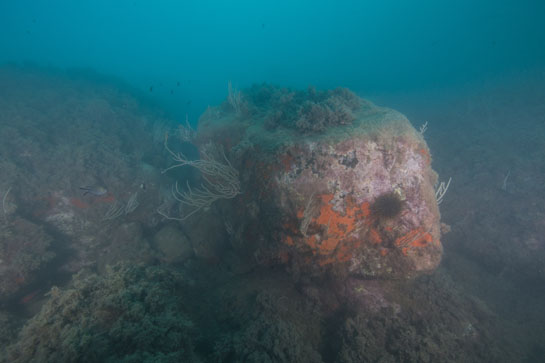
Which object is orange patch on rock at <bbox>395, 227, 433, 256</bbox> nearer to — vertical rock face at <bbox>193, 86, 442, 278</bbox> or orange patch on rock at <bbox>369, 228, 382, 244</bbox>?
vertical rock face at <bbox>193, 86, 442, 278</bbox>

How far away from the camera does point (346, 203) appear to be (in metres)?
3.97

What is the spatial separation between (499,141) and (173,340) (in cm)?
1447

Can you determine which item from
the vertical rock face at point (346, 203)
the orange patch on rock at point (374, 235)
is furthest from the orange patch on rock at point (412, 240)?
the orange patch on rock at point (374, 235)

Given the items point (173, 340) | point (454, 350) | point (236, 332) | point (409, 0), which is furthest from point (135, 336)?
point (409, 0)

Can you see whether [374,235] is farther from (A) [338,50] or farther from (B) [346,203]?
(A) [338,50]

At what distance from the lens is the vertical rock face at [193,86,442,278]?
3.96 m

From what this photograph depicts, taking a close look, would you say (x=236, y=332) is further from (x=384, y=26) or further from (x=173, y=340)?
(x=384, y=26)

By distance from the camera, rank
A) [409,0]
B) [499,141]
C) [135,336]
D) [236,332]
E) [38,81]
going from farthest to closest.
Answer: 1. [409,0]
2. [38,81]
3. [499,141]
4. [236,332]
5. [135,336]

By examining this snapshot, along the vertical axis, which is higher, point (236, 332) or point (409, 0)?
point (409, 0)

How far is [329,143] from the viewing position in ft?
14.0

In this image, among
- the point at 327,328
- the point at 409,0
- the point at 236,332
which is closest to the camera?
the point at 236,332

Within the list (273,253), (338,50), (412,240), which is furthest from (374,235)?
(338,50)

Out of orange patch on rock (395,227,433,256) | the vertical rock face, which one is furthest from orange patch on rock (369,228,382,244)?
orange patch on rock (395,227,433,256)

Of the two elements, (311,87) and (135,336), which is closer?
(135,336)
